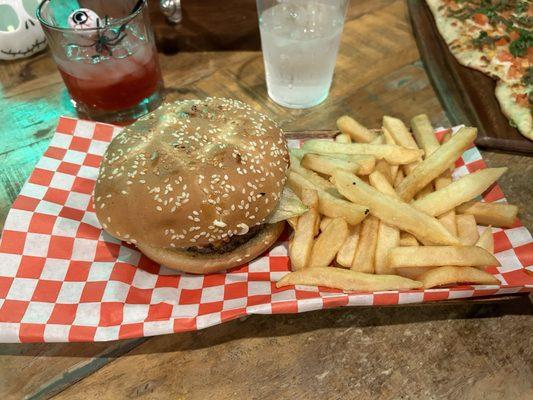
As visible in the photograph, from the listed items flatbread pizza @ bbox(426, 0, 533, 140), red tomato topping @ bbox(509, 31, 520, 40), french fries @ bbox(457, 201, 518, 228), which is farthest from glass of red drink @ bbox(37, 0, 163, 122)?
red tomato topping @ bbox(509, 31, 520, 40)

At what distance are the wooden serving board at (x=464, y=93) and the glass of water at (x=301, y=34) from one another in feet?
3.02

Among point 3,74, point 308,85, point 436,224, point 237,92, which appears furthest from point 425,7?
point 3,74

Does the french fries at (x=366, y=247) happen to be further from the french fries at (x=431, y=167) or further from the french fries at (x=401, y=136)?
the french fries at (x=401, y=136)

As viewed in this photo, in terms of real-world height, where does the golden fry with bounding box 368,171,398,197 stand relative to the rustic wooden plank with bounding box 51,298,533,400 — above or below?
above

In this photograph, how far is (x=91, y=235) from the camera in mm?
2283

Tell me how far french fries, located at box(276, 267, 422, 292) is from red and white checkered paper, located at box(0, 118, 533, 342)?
4 cm

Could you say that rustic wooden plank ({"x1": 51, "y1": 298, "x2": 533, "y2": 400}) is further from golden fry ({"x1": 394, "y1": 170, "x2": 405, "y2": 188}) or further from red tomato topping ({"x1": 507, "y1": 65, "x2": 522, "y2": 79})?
red tomato topping ({"x1": 507, "y1": 65, "x2": 522, "y2": 79})

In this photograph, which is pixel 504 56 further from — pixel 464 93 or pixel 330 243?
pixel 330 243

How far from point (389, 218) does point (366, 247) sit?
0.55ft

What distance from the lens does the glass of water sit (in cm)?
284

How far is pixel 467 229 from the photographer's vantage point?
218 cm

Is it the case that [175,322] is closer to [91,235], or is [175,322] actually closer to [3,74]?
[91,235]

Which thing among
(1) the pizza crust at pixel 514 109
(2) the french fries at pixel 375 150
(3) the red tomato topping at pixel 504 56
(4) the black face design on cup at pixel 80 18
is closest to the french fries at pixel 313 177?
(2) the french fries at pixel 375 150

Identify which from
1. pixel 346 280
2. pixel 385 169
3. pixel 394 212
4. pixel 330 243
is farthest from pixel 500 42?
pixel 346 280
